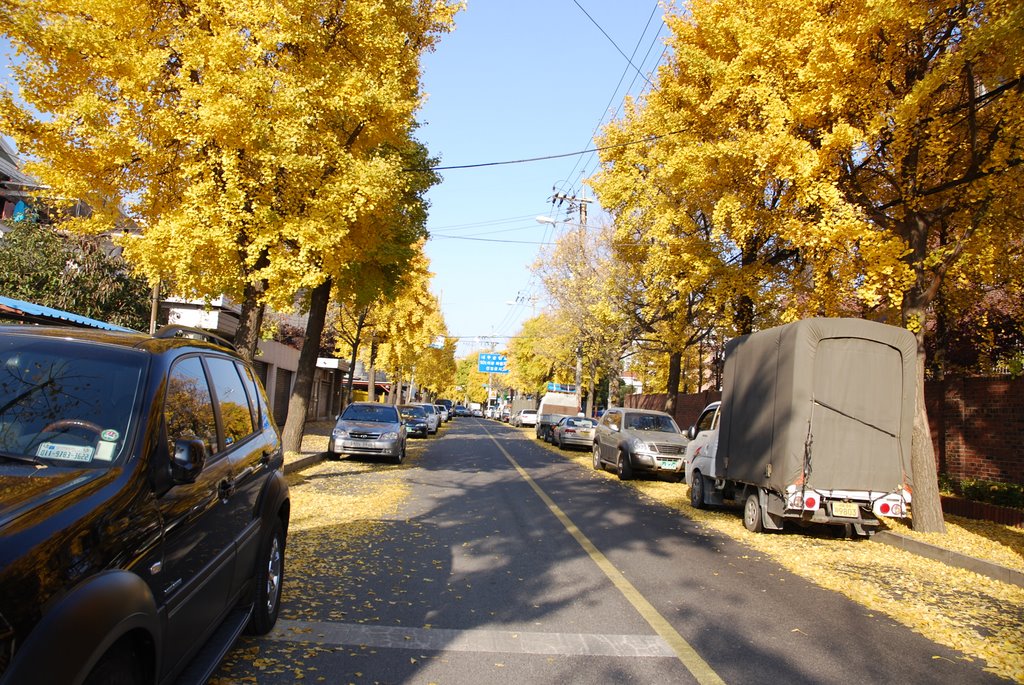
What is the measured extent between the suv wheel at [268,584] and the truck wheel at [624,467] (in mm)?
13503

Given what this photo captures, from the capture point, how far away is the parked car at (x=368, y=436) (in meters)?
18.7

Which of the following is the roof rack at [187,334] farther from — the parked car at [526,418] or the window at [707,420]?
the parked car at [526,418]

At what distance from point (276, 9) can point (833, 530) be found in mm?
11946

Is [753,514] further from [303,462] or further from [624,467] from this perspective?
[303,462]

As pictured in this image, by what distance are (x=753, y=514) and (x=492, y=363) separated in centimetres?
6834

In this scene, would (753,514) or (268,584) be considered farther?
(753,514)

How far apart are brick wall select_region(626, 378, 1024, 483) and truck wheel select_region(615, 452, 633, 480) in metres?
6.49

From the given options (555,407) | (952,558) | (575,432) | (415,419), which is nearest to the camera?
(952,558)

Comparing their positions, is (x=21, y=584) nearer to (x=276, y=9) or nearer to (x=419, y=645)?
(x=419, y=645)

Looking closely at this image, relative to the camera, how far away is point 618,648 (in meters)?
5.37

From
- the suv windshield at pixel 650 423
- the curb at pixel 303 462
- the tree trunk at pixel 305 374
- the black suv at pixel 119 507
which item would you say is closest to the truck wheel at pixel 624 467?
the suv windshield at pixel 650 423

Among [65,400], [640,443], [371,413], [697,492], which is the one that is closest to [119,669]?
[65,400]

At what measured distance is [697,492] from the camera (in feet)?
45.9

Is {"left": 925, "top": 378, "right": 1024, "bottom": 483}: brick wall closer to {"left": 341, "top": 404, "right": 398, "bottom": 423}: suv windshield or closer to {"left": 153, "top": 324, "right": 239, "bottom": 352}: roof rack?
{"left": 341, "top": 404, "right": 398, "bottom": 423}: suv windshield
